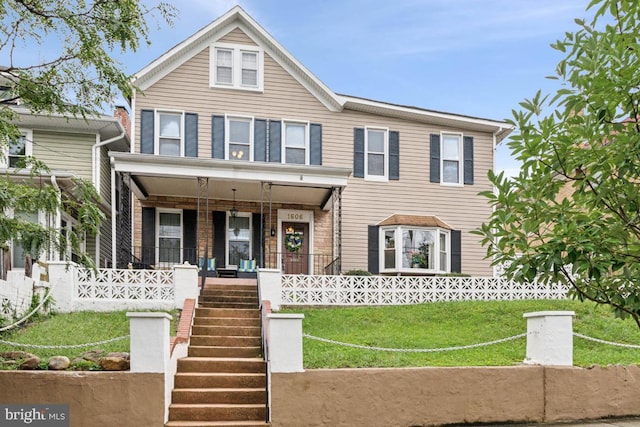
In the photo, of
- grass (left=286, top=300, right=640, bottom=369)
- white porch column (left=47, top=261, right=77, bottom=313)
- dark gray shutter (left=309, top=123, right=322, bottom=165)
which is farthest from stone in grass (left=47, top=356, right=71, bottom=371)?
dark gray shutter (left=309, top=123, right=322, bottom=165)

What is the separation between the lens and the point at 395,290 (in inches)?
587

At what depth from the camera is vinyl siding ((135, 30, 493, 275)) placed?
684 inches

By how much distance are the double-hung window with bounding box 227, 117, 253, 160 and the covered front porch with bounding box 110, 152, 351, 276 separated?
134 centimetres

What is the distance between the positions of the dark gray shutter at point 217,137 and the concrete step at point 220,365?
9738 mm

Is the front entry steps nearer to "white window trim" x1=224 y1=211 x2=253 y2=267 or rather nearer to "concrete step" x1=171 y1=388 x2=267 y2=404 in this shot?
"concrete step" x1=171 y1=388 x2=267 y2=404

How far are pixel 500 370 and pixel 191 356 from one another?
187 inches

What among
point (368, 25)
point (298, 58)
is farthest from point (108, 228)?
point (368, 25)

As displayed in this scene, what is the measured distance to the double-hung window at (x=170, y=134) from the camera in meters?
17.0

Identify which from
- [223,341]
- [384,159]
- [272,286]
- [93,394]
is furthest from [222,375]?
[384,159]

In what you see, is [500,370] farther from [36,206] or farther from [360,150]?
[360,150]

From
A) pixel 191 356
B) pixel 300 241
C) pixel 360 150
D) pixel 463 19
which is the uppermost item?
pixel 463 19

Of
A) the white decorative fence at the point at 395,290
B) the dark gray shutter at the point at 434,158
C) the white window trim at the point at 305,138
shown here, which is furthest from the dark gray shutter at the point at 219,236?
the dark gray shutter at the point at 434,158

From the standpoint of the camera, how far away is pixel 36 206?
7.00 meters

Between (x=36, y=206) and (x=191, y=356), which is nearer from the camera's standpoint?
(x=36, y=206)
